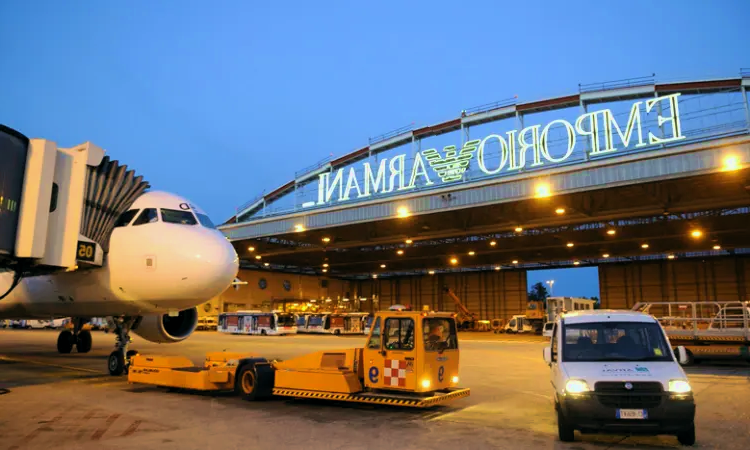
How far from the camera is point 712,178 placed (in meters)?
26.7

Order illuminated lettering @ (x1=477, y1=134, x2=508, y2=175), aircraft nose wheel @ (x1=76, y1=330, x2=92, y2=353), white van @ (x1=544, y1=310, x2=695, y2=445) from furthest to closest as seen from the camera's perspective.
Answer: illuminated lettering @ (x1=477, y1=134, x2=508, y2=175) → aircraft nose wheel @ (x1=76, y1=330, x2=92, y2=353) → white van @ (x1=544, y1=310, x2=695, y2=445)

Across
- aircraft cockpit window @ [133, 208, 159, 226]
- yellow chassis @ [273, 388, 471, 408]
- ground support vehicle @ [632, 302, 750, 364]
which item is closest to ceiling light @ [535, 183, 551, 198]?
ground support vehicle @ [632, 302, 750, 364]

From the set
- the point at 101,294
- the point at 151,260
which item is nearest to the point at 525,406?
the point at 151,260

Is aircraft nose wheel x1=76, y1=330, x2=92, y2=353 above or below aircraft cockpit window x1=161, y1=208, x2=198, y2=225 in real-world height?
below

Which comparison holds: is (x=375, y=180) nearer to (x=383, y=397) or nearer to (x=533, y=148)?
(x=533, y=148)

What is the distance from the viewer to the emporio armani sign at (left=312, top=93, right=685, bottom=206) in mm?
29047

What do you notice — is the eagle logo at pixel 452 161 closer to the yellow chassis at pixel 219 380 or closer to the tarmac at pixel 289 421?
the tarmac at pixel 289 421

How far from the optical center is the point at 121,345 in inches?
664

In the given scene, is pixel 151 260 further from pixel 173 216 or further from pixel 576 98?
pixel 576 98

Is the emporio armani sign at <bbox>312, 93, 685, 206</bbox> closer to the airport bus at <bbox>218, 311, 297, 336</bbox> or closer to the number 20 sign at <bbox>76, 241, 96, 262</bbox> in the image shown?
the airport bus at <bbox>218, 311, 297, 336</bbox>

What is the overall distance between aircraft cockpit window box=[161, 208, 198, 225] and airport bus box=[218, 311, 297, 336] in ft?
135

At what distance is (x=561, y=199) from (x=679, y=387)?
930 inches

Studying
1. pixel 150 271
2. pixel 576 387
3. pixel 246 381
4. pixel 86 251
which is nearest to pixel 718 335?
pixel 576 387

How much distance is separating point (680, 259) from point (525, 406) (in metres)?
58.5
